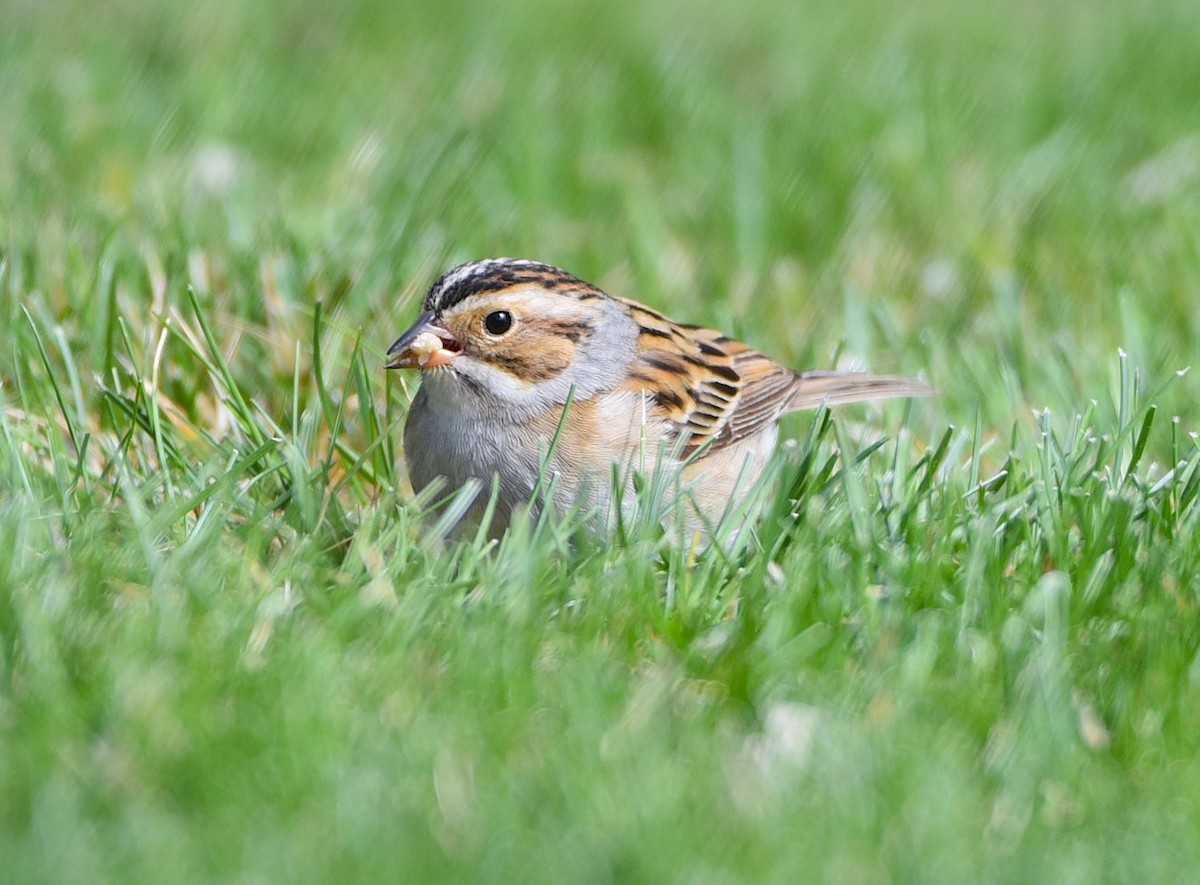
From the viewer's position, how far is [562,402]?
14.7 feet

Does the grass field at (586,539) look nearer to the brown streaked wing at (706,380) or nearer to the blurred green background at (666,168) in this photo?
the blurred green background at (666,168)

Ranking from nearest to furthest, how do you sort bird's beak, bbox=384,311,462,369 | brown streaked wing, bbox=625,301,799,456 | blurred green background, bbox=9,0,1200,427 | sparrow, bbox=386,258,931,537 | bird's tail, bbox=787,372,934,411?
sparrow, bbox=386,258,931,537, bird's beak, bbox=384,311,462,369, brown streaked wing, bbox=625,301,799,456, bird's tail, bbox=787,372,934,411, blurred green background, bbox=9,0,1200,427

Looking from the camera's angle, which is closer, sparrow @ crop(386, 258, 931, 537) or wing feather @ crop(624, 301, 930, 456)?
sparrow @ crop(386, 258, 931, 537)

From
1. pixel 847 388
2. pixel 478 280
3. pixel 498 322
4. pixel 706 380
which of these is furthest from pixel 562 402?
pixel 847 388

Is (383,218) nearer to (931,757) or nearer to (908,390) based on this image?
(908,390)

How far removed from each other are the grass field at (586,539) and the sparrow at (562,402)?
0.60 feet

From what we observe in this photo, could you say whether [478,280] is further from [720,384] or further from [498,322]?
[720,384]

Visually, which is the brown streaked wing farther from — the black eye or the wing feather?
the black eye

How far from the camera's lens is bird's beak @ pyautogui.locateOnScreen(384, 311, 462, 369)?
14.1 ft

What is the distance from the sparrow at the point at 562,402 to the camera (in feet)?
13.6

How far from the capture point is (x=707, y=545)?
4031 millimetres

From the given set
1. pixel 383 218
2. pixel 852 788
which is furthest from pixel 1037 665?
pixel 383 218

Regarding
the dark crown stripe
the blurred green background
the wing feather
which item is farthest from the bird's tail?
the dark crown stripe

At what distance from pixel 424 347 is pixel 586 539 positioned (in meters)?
0.78
